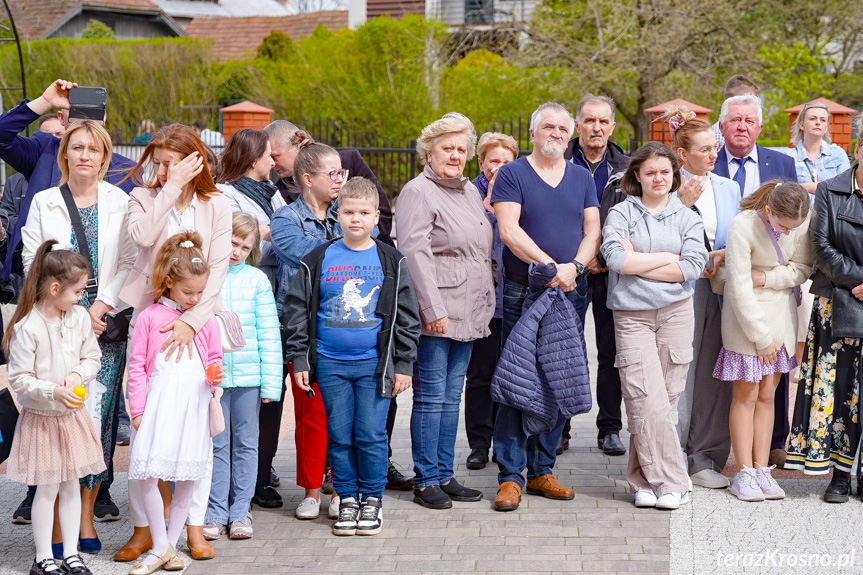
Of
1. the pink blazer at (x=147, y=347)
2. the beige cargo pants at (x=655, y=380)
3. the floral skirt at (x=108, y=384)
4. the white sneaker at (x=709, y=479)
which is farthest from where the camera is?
the white sneaker at (x=709, y=479)

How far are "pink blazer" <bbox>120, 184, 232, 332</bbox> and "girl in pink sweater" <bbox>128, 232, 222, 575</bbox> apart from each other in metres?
0.08

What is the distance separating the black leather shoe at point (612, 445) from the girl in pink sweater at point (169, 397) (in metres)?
2.79

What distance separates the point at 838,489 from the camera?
526cm

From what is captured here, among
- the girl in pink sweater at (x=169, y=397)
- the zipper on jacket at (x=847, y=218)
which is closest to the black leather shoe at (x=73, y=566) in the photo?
the girl in pink sweater at (x=169, y=397)

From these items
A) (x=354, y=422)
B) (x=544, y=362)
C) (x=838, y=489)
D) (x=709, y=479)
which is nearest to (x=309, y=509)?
(x=354, y=422)

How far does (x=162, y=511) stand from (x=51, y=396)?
0.70 m

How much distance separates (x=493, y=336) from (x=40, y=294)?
2665 mm

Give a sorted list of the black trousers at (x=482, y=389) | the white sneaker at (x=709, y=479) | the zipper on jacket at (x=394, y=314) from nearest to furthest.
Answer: the zipper on jacket at (x=394, y=314) → the white sneaker at (x=709, y=479) → the black trousers at (x=482, y=389)

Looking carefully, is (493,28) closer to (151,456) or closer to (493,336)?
(493,336)

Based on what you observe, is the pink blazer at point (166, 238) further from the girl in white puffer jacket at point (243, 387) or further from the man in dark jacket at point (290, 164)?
the man in dark jacket at point (290, 164)

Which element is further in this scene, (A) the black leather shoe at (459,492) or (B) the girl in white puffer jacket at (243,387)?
(A) the black leather shoe at (459,492)

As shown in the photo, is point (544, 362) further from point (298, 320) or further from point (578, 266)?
point (298, 320)

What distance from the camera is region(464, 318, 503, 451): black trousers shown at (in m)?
5.84

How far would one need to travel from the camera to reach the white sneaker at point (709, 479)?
5469 mm
